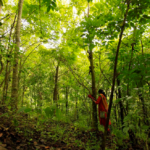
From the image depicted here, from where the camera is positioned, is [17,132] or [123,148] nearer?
[17,132]

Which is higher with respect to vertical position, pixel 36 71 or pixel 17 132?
pixel 36 71

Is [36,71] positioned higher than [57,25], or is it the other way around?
[57,25]

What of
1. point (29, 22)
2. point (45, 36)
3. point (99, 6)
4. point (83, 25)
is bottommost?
point (83, 25)

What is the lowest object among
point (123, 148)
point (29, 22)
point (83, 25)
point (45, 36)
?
point (123, 148)

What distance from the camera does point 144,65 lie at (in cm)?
219

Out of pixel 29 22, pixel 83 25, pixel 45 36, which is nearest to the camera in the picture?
pixel 83 25

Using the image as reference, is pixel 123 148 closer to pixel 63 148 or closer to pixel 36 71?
pixel 63 148

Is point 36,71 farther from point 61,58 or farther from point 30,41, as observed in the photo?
point 61,58

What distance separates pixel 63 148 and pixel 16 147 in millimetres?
1289

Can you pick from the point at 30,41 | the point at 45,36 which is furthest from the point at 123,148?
the point at 30,41

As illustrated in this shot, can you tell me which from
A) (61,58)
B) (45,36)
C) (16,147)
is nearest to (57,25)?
(45,36)

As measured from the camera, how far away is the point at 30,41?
921 cm

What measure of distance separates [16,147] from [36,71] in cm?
735

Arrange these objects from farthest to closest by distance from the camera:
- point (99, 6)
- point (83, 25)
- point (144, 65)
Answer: point (99, 6) → point (83, 25) → point (144, 65)
